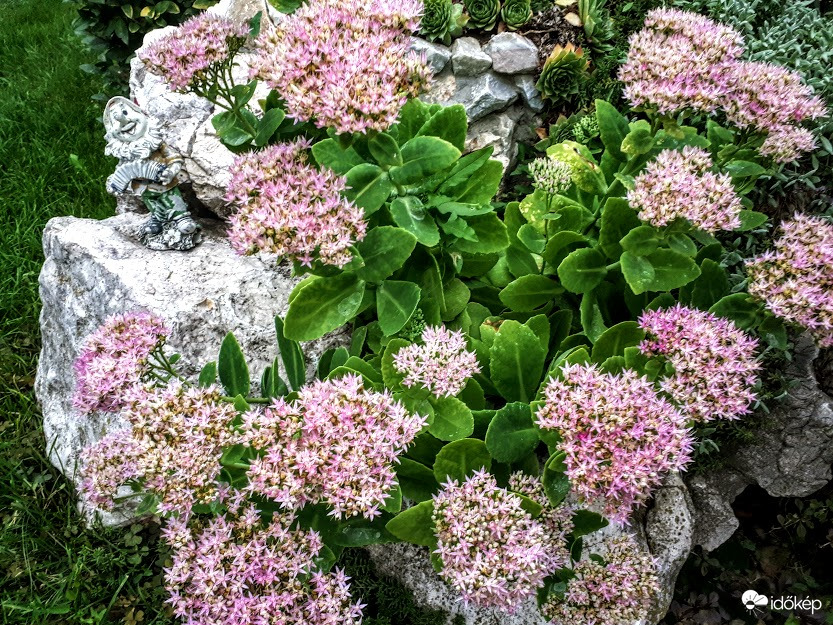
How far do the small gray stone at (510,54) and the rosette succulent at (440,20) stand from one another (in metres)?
0.21

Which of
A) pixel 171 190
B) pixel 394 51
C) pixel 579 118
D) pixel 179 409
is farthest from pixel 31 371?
pixel 579 118

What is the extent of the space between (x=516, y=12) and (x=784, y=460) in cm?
248

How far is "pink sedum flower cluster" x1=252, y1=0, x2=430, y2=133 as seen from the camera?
5.40 feet

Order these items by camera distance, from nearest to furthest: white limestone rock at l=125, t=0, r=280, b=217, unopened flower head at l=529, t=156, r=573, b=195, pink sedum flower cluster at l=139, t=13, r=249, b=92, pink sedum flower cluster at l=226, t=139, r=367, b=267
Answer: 1. pink sedum flower cluster at l=226, t=139, r=367, b=267
2. pink sedum flower cluster at l=139, t=13, r=249, b=92
3. unopened flower head at l=529, t=156, r=573, b=195
4. white limestone rock at l=125, t=0, r=280, b=217

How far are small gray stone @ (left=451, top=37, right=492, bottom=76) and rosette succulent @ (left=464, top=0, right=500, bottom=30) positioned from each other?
11 cm

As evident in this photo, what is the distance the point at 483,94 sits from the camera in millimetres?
3201

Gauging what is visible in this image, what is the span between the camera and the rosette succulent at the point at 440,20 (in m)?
3.14

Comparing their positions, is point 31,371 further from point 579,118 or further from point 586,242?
point 579,118

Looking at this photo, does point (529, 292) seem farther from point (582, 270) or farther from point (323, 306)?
point (323, 306)

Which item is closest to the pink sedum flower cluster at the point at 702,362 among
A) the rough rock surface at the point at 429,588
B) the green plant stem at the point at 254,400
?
the rough rock surface at the point at 429,588

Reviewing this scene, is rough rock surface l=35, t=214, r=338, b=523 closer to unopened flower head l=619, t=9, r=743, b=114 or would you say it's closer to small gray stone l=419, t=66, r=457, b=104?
small gray stone l=419, t=66, r=457, b=104

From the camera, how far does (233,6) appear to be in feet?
11.3

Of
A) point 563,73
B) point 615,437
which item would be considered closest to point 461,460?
point 615,437

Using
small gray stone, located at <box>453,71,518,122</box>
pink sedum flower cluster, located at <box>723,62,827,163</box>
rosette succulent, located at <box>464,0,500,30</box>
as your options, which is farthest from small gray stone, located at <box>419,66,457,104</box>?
pink sedum flower cluster, located at <box>723,62,827,163</box>
